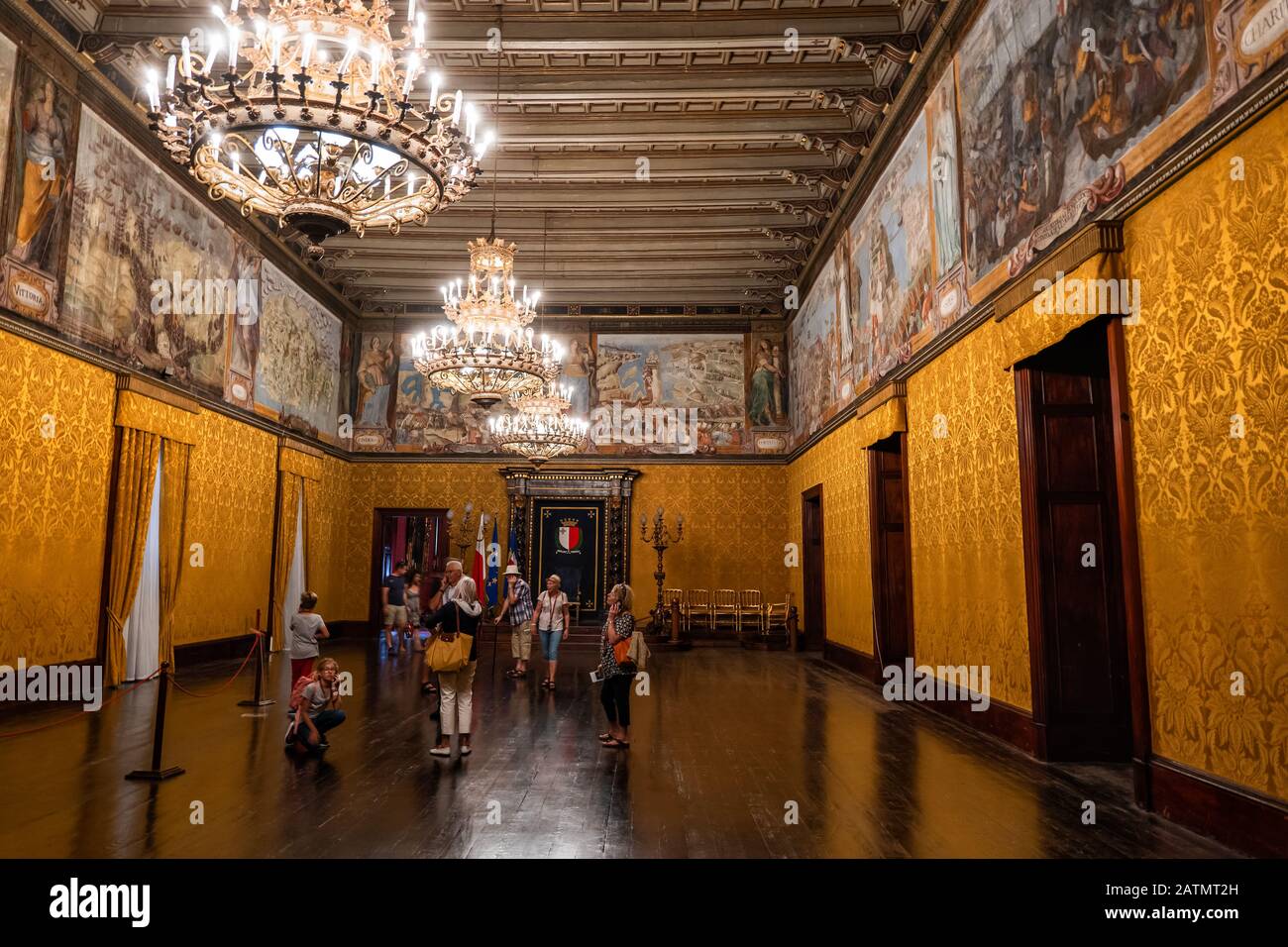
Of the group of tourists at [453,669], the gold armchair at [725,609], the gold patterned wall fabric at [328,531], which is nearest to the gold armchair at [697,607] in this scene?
the gold armchair at [725,609]

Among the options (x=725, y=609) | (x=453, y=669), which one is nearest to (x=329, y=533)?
(x=725, y=609)

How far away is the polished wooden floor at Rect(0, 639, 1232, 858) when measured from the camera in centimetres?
417

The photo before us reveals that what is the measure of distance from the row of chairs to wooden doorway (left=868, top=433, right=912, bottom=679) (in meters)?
5.09

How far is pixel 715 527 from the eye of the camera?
57.4 ft

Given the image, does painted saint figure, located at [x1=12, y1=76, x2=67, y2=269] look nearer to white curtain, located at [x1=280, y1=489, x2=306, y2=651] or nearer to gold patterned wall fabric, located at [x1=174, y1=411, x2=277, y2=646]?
gold patterned wall fabric, located at [x1=174, y1=411, x2=277, y2=646]

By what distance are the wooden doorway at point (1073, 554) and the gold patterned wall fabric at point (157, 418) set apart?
10189 millimetres

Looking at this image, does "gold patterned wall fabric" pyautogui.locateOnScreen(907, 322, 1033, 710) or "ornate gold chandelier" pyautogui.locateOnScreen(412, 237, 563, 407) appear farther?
"ornate gold chandelier" pyautogui.locateOnScreen(412, 237, 563, 407)

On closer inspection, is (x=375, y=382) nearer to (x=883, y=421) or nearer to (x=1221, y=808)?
(x=883, y=421)

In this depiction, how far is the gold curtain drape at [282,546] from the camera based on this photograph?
1384 centimetres

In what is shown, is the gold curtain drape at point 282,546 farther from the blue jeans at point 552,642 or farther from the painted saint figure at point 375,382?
the blue jeans at point 552,642

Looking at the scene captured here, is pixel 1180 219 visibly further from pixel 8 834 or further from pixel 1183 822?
pixel 8 834

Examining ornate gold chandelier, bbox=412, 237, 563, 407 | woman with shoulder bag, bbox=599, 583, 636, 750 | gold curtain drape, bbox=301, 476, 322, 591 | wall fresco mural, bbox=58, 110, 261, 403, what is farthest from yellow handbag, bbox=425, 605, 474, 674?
gold curtain drape, bbox=301, 476, 322, 591
